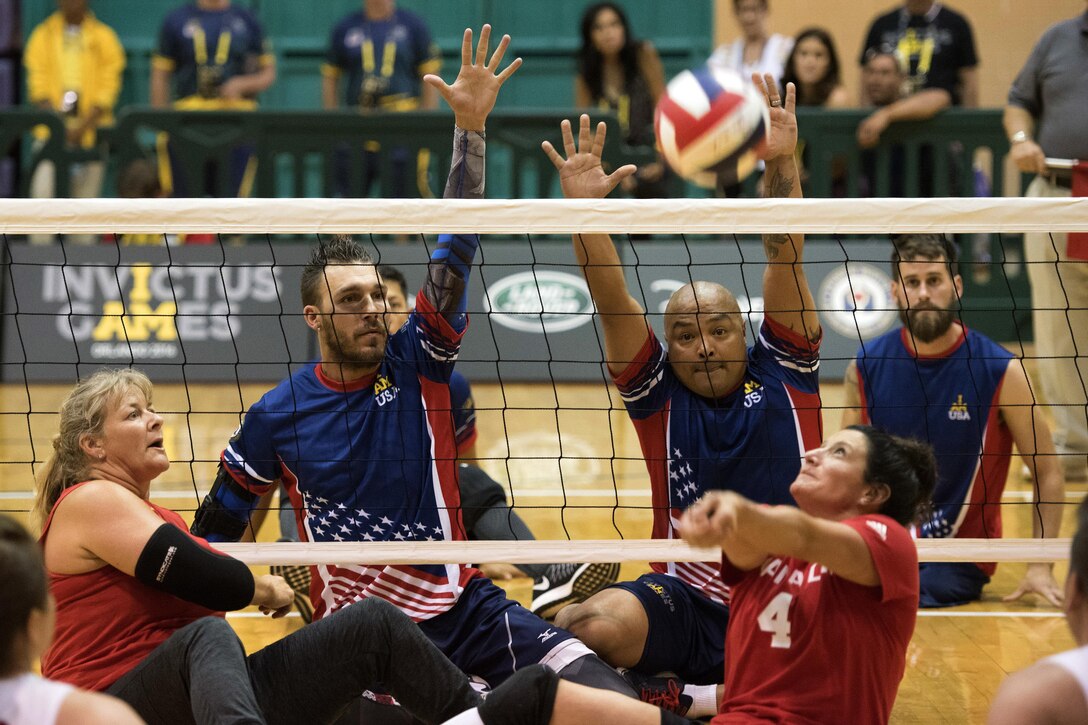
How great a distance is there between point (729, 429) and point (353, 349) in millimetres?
1295

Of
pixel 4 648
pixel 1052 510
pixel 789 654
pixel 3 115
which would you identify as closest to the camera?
pixel 4 648

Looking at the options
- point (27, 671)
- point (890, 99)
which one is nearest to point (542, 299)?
point (890, 99)

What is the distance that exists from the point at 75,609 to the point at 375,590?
1.04 metres

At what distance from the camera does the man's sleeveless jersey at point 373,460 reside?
13.7 feet

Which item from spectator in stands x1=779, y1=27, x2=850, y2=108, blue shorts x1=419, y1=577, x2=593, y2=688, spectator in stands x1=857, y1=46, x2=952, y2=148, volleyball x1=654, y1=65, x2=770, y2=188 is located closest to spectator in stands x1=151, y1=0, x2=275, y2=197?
spectator in stands x1=779, y1=27, x2=850, y2=108

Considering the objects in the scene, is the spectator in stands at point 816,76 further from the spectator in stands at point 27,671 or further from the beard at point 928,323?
the spectator in stands at point 27,671

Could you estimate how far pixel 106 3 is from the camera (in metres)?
14.5

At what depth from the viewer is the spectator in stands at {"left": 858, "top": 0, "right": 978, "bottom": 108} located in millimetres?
10570

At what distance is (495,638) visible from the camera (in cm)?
403

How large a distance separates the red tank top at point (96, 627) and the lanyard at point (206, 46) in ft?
30.5

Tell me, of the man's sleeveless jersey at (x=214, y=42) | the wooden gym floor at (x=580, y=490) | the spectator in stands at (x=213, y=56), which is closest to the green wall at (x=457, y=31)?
the spectator in stands at (x=213, y=56)

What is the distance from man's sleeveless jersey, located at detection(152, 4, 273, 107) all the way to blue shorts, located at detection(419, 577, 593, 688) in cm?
897

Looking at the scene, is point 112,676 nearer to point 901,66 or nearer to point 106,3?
point 901,66

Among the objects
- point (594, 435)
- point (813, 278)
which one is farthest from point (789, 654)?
point (813, 278)
